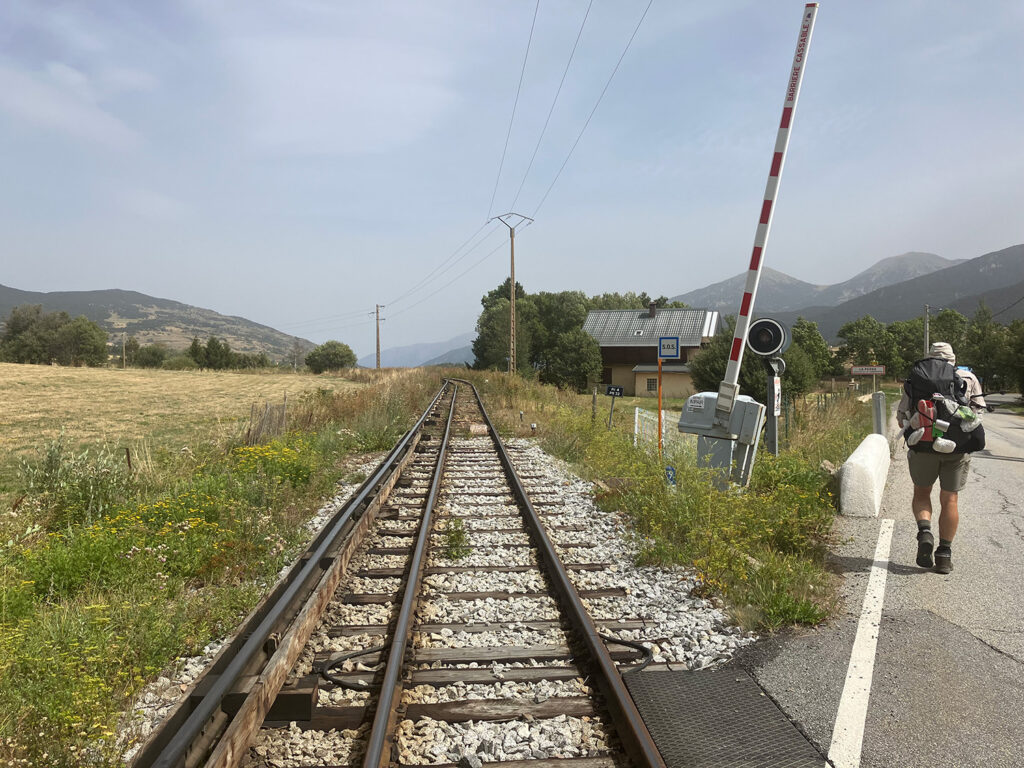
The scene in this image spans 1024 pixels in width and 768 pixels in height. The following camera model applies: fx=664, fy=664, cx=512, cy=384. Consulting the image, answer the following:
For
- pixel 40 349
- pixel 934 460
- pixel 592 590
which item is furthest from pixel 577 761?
pixel 40 349

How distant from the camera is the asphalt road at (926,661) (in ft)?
10.2

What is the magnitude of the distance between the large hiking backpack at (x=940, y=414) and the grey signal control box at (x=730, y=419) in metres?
1.58

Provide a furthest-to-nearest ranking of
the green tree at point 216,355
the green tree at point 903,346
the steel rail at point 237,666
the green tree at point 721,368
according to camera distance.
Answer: the green tree at point 903,346 < the green tree at point 216,355 < the green tree at point 721,368 < the steel rail at point 237,666

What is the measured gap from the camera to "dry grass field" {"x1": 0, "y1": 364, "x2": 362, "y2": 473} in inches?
643

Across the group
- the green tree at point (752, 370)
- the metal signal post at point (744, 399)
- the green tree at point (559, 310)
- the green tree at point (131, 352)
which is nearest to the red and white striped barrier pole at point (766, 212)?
the metal signal post at point (744, 399)

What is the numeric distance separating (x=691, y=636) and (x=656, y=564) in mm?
1559

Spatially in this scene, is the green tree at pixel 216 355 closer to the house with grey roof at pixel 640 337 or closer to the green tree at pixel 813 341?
the house with grey roof at pixel 640 337

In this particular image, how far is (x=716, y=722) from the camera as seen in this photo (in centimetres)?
338

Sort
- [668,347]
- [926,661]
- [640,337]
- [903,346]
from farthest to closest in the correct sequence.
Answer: [903,346]
[640,337]
[668,347]
[926,661]

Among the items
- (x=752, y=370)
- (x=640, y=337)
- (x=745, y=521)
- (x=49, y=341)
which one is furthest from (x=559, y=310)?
(x=745, y=521)

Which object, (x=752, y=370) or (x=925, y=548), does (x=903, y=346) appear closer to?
(x=752, y=370)

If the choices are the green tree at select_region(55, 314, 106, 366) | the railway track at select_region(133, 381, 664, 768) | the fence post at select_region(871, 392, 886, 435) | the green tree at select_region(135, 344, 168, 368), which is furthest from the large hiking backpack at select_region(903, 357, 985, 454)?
the green tree at select_region(135, 344, 168, 368)

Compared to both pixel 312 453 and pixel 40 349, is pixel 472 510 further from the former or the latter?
pixel 40 349

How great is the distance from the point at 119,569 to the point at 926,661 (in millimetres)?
5773
